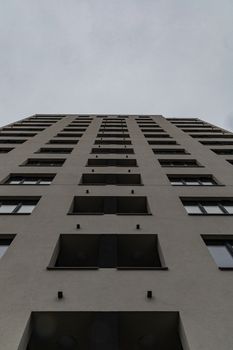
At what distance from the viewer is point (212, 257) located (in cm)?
1038

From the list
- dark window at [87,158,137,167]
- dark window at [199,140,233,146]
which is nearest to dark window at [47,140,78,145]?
dark window at [87,158,137,167]

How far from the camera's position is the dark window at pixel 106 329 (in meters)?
7.91

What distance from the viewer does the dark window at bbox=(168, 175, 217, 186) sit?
57.4 feet

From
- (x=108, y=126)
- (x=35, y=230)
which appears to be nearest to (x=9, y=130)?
(x=108, y=126)

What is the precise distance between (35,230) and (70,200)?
297 centimetres

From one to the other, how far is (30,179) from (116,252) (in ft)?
29.1

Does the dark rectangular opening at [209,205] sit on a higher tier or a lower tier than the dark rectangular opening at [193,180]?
lower

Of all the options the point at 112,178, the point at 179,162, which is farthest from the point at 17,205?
the point at 179,162

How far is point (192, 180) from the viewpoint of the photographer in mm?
18062

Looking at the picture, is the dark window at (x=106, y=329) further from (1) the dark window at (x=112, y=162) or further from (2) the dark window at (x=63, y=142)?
(2) the dark window at (x=63, y=142)

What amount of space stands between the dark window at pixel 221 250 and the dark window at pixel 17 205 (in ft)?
23.6

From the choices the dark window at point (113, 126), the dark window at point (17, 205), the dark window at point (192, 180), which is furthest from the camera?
the dark window at point (113, 126)

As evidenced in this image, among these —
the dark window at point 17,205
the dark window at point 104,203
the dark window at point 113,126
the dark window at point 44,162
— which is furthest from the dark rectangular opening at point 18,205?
the dark window at point 113,126

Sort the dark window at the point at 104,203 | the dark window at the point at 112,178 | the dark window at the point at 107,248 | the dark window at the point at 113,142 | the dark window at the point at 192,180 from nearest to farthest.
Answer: the dark window at the point at 107,248
the dark window at the point at 104,203
the dark window at the point at 192,180
the dark window at the point at 112,178
the dark window at the point at 113,142
